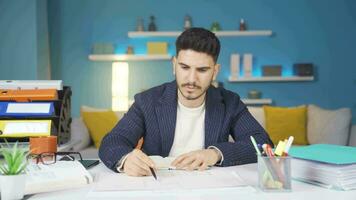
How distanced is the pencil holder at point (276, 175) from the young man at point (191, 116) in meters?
0.44

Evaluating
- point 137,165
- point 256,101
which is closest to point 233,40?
point 256,101

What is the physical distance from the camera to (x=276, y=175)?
117cm

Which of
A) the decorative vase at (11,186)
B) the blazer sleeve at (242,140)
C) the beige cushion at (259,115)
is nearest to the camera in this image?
the decorative vase at (11,186)

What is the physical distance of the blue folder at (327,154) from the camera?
1.24 m

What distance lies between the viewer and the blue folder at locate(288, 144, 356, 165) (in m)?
1.24

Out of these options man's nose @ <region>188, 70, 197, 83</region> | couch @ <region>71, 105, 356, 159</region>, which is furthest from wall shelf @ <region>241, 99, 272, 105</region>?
man's nose @ <region>188, 70, 197, 83</region>

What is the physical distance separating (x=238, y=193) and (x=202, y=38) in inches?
31.8

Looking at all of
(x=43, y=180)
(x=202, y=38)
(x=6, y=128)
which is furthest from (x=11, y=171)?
(x=202, y=38)

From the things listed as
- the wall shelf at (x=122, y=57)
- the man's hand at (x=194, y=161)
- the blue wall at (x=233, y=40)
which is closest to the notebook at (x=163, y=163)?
the man's hand at (x=194, y=161)

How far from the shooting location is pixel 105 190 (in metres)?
1.18

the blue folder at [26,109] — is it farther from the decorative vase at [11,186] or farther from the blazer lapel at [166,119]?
the decorative vase at [11,186]

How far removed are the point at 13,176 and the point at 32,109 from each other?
2.46ft

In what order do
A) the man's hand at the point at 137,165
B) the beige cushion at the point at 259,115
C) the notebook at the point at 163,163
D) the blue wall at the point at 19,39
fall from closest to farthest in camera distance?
the man's hand at the point at 137,165, the notebook at the point at 163,163, the beige cushion at the point at 259,115, the blue wall at the point at 19,39

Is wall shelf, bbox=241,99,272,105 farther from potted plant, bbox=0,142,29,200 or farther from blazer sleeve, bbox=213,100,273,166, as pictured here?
potted plant, bbox=0,142,29,200
